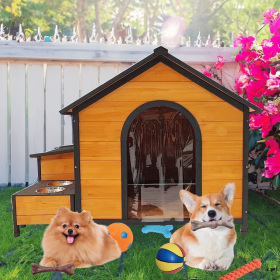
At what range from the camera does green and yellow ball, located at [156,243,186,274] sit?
4.77 feet

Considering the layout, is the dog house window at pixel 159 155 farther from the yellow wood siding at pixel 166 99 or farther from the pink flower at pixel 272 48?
the pink flower at pixel 272 48

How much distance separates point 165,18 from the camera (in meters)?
9.06

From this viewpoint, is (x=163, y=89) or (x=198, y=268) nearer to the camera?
(x=198, y=268)

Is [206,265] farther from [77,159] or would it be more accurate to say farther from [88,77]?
[88,77]

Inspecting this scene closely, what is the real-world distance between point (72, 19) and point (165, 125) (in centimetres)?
874

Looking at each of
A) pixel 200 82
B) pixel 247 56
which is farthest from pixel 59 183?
pixel 247 56

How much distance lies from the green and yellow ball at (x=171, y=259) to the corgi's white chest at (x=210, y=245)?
0.07 m

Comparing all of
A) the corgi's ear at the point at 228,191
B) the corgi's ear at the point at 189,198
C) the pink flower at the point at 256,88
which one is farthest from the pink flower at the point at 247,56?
the corgi's ear at the point at 189,198

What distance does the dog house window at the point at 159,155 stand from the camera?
100 inches

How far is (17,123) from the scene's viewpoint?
318 centimetres

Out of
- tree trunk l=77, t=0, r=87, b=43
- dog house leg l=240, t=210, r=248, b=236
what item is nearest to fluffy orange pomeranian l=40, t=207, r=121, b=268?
dog house leg l=240, t=210, r=248, b=236

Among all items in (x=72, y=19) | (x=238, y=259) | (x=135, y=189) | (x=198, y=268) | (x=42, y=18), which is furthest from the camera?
(x=72, y=19)

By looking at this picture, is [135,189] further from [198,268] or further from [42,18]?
[42,18]

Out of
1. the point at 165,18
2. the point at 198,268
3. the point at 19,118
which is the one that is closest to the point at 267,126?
the point at 198,268
